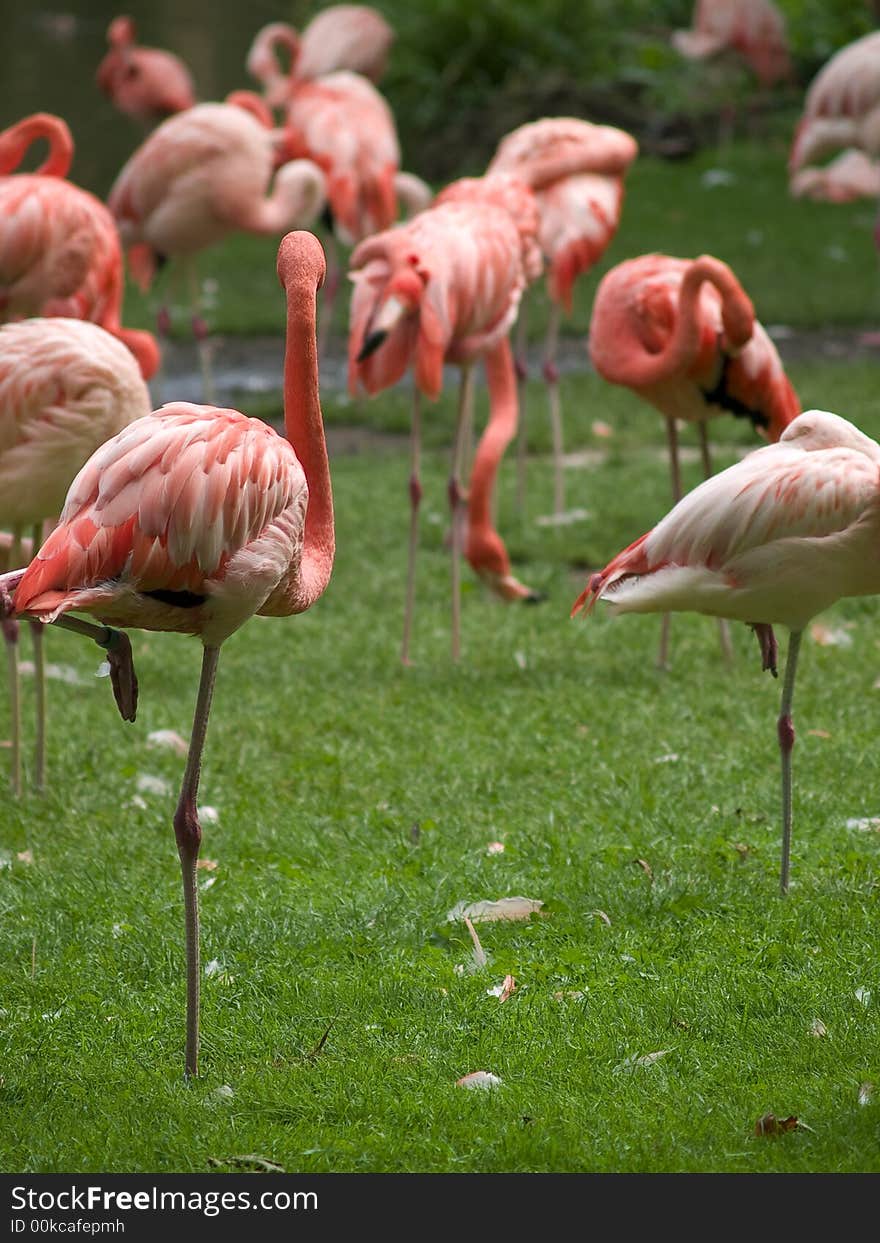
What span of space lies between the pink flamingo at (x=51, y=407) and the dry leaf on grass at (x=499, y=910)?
1441 mm

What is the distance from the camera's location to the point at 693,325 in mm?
5238

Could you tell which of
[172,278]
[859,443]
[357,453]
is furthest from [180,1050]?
[172,278]

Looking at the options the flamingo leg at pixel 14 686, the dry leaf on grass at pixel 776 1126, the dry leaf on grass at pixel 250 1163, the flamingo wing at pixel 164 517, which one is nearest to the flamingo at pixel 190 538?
the flamingo wing at pixel 164 517

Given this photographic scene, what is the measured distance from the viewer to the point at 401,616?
21.4ft

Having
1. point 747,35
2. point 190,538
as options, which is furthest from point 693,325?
point 747,35

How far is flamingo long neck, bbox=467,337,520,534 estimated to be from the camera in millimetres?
6020

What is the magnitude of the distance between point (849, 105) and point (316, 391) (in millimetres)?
8433

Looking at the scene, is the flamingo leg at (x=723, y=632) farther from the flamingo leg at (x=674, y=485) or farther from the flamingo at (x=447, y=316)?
the flamingo at (x=447, y=316)

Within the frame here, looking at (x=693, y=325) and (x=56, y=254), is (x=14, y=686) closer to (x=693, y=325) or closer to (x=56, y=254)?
(x=56, y=254)

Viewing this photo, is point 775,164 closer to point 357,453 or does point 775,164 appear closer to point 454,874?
point 357,453
